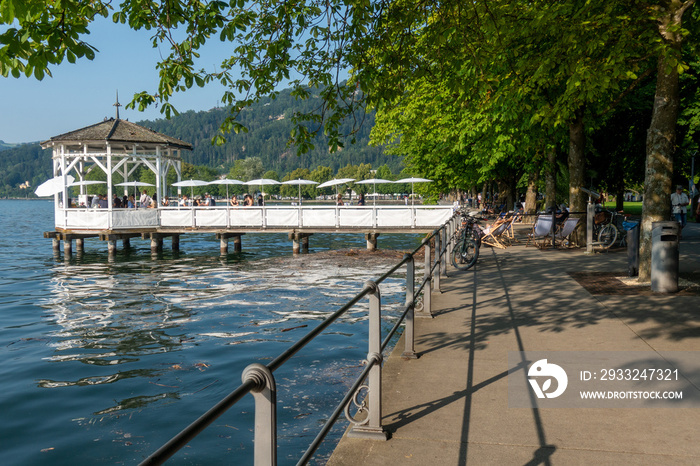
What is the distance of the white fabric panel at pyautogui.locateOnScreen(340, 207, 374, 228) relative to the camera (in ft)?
103

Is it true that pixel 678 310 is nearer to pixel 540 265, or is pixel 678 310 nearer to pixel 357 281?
pixel 540 265

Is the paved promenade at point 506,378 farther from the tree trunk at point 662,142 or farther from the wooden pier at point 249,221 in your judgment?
the wooden pier at point 249,221

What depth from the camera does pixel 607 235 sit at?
1778 cm

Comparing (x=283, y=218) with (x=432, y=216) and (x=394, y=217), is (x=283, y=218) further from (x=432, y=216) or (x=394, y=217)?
(x=432, y=216)

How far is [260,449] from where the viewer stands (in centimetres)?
219

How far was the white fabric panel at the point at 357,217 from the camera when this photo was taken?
31.5 m

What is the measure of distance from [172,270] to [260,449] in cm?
2549

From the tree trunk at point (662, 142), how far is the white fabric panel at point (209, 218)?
981 inches

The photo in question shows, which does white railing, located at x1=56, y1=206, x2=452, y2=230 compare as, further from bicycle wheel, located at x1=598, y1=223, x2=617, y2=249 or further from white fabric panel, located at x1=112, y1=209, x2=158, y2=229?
bicycle wheel, located at x1=598, y1=223, x2=617, y2=249

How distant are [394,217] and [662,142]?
20369 millimetres

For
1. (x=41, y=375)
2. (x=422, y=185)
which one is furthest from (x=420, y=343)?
(x=422, y=185)

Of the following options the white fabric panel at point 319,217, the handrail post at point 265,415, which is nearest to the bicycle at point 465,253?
the handrail post at point 265,415

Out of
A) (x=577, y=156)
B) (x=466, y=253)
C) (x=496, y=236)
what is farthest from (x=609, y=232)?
(x=466, y=253)

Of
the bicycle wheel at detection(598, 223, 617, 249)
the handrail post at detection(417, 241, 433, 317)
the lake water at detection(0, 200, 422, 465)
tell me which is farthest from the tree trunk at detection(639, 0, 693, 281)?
the bicycle wheel at detection(598, 223, 617, 249)
